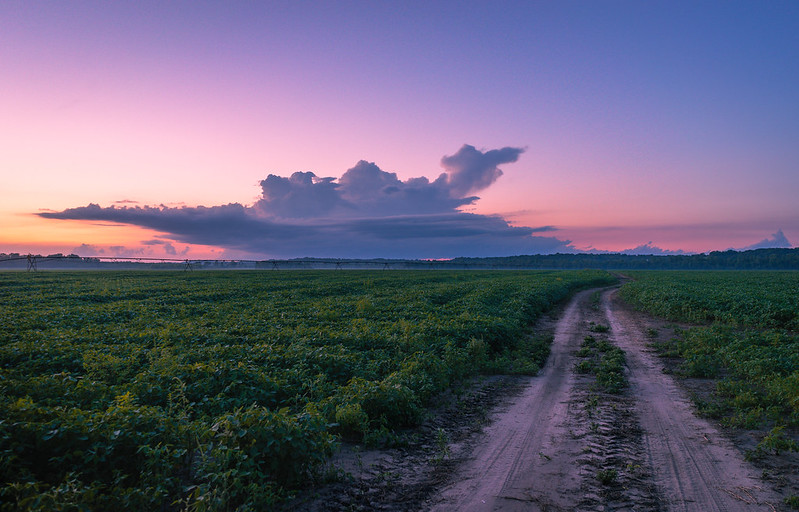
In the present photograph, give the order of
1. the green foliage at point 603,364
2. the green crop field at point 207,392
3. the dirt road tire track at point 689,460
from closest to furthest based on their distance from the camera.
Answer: the green crop field at point 207,392
the dirt road tire track at point 689,460
the green foliage at point 603,364

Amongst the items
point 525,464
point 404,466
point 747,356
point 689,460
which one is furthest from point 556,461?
point 747,356

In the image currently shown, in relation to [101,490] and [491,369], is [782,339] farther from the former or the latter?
[101,490]

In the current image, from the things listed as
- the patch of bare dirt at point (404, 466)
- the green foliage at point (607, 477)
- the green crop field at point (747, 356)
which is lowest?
the patch of bare dirt at point (404, 466)

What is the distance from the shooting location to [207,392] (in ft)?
29.5

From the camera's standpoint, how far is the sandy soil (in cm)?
595

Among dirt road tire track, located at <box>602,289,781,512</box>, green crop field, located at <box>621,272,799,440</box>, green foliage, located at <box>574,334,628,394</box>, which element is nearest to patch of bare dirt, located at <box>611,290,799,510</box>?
dirt road tire track, located at <box>602,289,781,512</box>

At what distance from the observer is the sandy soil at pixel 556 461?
19.5 feet

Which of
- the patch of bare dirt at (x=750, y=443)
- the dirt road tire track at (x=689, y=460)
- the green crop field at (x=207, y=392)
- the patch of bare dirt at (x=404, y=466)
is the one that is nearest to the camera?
the green crop field at (x=207, y=392)

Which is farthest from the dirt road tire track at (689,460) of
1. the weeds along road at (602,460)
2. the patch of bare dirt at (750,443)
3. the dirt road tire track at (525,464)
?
the dirt road tire track at (525,464)

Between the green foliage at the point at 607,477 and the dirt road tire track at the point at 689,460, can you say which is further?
the green foliage at the point at 607,477

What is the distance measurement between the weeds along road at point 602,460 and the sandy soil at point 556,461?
0.02 m

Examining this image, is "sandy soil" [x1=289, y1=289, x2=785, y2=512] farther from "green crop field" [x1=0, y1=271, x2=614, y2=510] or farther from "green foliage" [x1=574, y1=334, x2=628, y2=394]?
"green crop field" [x1=0, y1=271, x2=614, y2=510]

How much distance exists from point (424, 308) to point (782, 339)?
14.5 meters

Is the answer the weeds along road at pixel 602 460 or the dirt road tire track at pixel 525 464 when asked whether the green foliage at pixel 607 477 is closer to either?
the weeds along road at pixel 602 460
